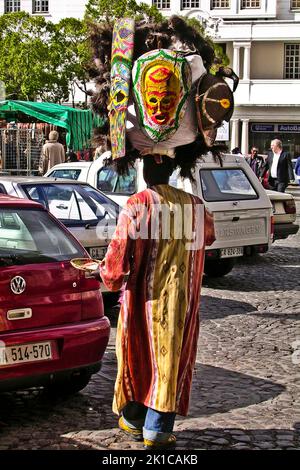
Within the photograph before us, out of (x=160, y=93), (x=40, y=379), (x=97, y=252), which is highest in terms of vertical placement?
(x=160, y=93)

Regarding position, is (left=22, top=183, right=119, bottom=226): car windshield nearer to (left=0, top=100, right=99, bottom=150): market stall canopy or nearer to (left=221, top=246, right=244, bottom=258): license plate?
(left=221, top=246, right=244, bottom=258): license plate

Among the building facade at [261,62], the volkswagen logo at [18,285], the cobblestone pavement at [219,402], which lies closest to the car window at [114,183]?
the cobblestone pavement at [219,402]

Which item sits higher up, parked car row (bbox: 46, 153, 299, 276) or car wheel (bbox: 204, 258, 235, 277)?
parked car row (bbox: 46, 153, 299, 276)

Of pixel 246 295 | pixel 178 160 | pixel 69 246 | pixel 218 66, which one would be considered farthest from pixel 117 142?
pixel 246 295

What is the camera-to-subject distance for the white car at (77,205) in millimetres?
8719

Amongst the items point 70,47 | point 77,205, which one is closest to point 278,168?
point 77,205

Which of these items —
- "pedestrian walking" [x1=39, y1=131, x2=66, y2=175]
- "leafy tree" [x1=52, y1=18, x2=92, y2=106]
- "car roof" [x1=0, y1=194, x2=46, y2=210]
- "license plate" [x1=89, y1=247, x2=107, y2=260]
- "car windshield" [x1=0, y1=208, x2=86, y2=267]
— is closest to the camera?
"car windshield" [x1=0, y1=208, x2=86, y2=267]

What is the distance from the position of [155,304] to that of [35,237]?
1.45 m

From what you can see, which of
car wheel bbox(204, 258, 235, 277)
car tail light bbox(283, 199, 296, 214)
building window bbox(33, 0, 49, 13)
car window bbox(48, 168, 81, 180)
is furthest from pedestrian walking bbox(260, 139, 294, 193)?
building window bbox(33, 0, 49, 13)

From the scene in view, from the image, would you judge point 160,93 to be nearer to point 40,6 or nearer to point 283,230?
point 283,230

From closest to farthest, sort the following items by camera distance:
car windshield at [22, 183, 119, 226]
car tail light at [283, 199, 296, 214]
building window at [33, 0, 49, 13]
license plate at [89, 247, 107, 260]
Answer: license plate at [89, 247, 107, 260] < car windshield at [22, 183, 119, 226] < car tail light at [283, 199, 296, 214] < building window at [33, 0, 49, 13]

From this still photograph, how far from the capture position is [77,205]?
9.42m

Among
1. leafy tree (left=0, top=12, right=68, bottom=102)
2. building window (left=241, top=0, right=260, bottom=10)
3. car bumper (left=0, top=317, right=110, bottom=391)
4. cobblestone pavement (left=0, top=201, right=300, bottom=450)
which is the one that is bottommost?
cobblestone pavement (left=0, top=201, right=300, bottom=450)

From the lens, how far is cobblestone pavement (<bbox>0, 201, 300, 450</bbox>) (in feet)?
17.0
